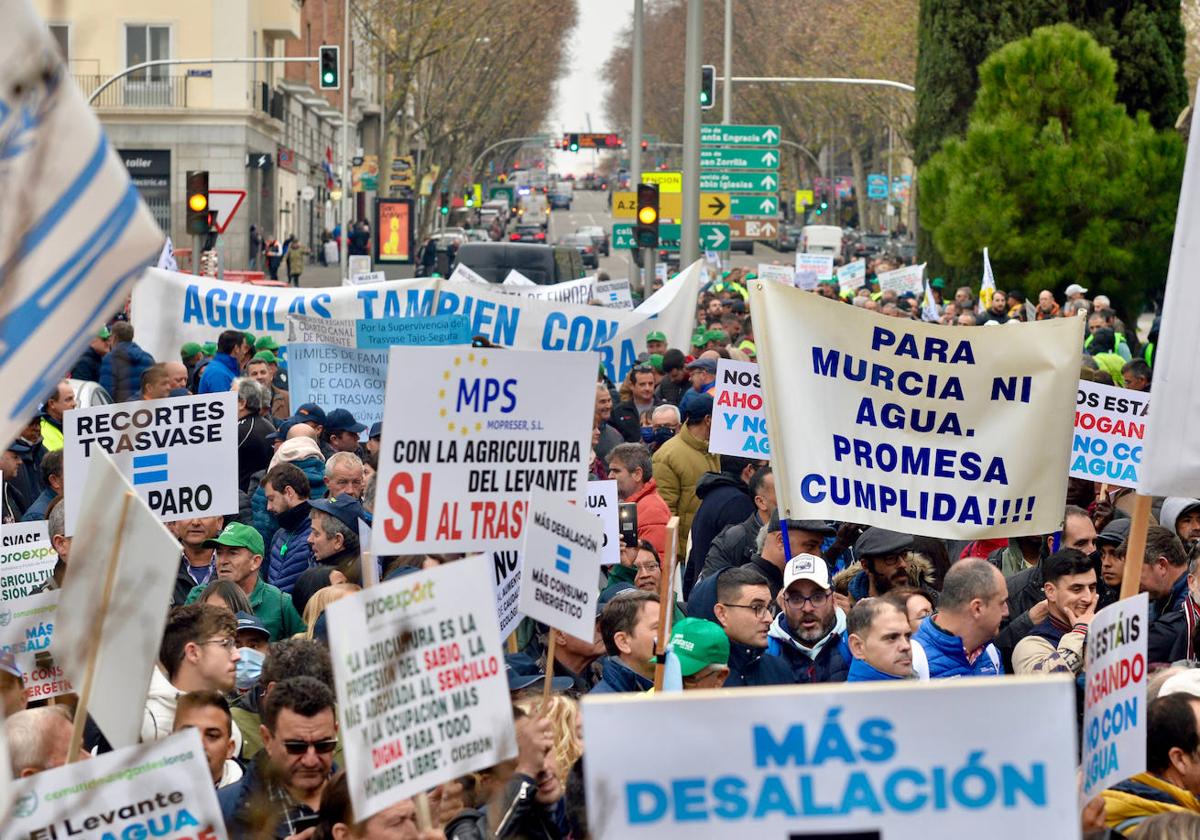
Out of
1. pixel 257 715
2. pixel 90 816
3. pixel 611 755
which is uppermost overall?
pixel 611 755

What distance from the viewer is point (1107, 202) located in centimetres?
2506

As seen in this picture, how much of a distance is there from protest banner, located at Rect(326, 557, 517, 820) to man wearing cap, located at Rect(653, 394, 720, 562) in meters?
6.57

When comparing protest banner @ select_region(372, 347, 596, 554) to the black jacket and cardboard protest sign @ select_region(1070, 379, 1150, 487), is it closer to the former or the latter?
the black jacket

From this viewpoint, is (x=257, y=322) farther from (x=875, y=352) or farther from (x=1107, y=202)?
(x=1107, y=202)

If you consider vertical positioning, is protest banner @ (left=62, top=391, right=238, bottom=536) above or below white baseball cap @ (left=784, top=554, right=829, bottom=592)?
above

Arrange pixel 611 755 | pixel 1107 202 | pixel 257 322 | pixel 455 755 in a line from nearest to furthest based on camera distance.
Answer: pixel 611 755 → pixel 455 755 → pixel 257 322 → pixel 1107 202

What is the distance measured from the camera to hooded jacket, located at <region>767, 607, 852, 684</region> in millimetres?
7301

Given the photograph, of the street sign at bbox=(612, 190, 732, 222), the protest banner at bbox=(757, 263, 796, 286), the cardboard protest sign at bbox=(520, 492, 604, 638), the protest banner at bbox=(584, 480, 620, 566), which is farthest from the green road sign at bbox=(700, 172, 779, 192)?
the cardboard protest sign at bbox=(520, 492, 604, 638)

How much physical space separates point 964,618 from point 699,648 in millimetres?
928

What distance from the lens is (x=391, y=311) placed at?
53.7 feet

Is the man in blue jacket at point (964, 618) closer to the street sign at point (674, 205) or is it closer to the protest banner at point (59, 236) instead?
the protest banner at point (59, 236)

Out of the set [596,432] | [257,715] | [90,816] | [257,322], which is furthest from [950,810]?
[257,322]

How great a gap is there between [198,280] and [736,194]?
703 inches

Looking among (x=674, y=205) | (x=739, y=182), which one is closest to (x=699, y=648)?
(x=739, y=182)
